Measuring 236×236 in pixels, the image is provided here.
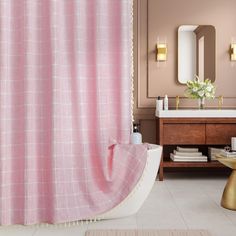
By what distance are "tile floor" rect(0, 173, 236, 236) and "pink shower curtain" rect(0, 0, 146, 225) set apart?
9cm

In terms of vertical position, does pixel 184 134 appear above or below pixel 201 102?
below

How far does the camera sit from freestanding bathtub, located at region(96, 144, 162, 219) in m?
2.86

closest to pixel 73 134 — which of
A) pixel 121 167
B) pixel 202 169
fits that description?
pixel 121 167

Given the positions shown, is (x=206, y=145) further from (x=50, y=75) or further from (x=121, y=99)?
(x=50, y=75)

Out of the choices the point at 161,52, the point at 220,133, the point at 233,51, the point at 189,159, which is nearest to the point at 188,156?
the point at 189,159

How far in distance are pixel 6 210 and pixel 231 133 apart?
2660 mm

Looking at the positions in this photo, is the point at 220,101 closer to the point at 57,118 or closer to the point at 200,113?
the point at 200,113

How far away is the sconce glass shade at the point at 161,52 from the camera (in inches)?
190

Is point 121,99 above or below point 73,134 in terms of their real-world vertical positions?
above

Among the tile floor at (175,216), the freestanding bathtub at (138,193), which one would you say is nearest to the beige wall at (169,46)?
the tile floor at (175,216)

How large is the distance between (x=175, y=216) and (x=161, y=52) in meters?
2.36

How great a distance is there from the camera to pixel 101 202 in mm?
2818

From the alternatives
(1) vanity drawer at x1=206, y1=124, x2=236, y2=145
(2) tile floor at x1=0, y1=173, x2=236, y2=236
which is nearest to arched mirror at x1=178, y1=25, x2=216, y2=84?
(1) vanity drawer at x1=206, y1=124, x2=236, y2=145

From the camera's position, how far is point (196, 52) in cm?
487
